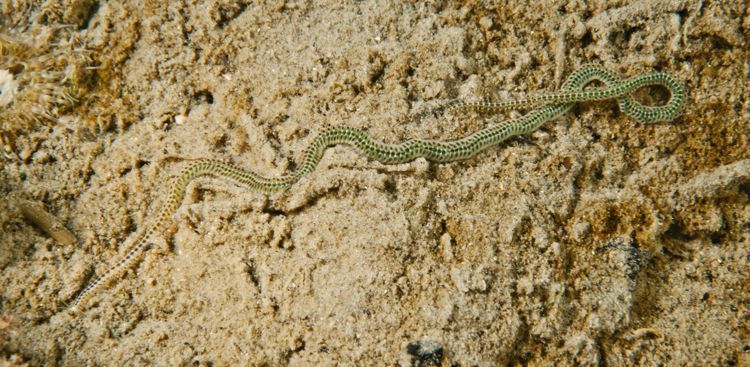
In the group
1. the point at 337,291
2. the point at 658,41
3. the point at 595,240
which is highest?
the point at 658,41

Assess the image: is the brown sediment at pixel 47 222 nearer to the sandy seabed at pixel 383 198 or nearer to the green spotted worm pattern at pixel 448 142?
the sandy seabed at pixel 383 198

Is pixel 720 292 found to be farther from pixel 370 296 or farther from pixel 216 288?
pixel 216 288

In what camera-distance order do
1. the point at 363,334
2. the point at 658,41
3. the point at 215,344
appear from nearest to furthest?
1. the point at 363,334
2. the point at 215,344
3. the point at 658,41

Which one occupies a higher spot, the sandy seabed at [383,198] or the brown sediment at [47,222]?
the sandy seabed at [383,198]

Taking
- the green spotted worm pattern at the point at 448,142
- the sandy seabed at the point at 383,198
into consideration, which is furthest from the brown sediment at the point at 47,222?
the green spotted worm pattern at the point at 448,142

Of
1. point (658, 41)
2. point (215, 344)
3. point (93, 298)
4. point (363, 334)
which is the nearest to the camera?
point (363, 334)

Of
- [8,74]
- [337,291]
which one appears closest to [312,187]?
[337,291]

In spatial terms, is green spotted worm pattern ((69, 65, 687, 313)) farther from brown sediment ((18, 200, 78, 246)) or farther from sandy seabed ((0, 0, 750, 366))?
brown sediment ((18, 200, 78, 246))
